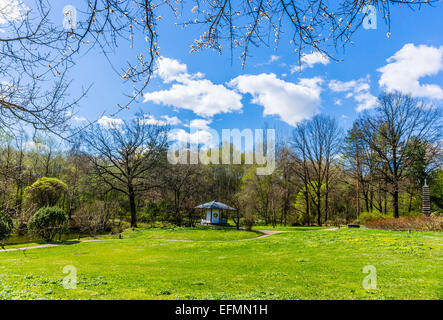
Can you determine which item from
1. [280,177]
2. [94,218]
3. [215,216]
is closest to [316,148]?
[280,177]

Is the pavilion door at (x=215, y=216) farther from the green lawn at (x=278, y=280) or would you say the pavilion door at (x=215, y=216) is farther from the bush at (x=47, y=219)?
the green lawn at (x=278, y=280)

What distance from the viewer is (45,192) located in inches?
925

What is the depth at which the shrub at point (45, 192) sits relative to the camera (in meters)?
22.6

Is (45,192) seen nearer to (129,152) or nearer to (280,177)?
(129,152)

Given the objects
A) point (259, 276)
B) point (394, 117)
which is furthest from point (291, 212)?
point (259, 276)

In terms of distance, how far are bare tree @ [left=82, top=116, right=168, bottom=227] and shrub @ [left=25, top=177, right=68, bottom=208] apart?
13.9 ft

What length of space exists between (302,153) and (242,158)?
1410cm

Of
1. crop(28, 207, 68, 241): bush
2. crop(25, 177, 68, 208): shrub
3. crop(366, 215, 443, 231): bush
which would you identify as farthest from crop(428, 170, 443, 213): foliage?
crop(25, 177, 68, 208): shrub

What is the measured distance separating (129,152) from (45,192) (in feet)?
27.8

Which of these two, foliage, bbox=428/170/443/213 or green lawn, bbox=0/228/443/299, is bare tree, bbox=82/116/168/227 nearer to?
green lawn, bbox=0/228/443/299

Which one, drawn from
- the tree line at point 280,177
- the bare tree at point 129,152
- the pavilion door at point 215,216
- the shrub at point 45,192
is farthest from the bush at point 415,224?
the shrub at point 45,192

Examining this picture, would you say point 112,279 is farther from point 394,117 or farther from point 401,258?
point 394,117

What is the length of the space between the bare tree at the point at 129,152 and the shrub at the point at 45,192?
167 inches
